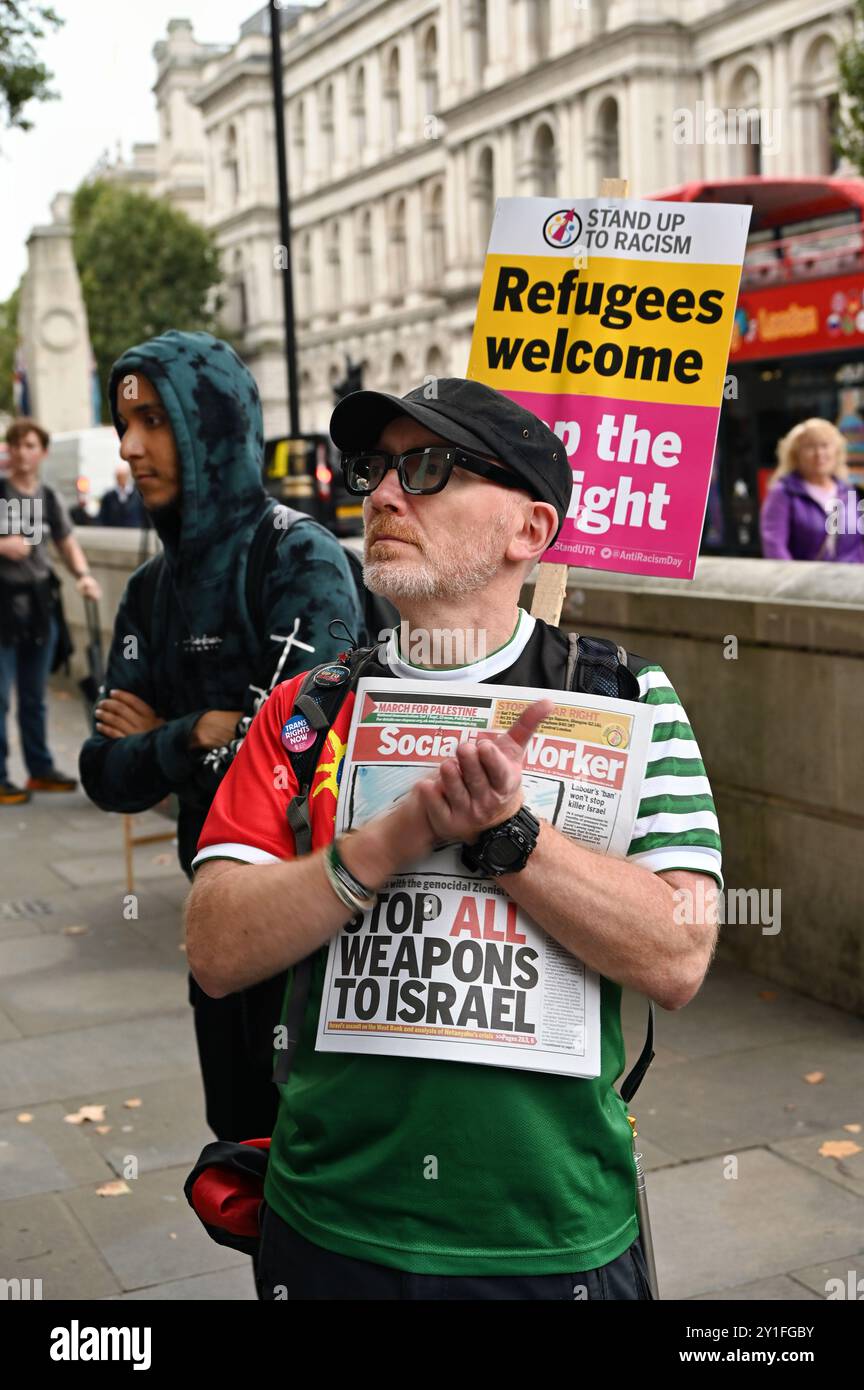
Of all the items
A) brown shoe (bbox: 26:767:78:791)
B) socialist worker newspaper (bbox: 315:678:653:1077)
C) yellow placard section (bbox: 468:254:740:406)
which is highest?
yellow placard section (bbox: 468:254:740:406)

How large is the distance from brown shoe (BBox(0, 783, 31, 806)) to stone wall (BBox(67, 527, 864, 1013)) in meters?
4.64

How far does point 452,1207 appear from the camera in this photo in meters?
1.92

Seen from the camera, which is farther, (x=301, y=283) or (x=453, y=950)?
(x=301, y=283)

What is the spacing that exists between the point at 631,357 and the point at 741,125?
44994mm

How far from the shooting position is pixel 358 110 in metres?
72.4

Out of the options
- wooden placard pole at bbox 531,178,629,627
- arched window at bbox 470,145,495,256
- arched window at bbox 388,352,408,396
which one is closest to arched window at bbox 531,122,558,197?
arched window at bbox 470,145,495,256

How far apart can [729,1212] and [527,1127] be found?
2315 millimetres

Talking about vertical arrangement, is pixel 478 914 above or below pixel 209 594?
below

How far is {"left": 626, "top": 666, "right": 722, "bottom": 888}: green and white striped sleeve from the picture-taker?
1994mm

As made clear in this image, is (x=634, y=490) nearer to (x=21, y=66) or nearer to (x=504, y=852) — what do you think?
(x=504, y=852)

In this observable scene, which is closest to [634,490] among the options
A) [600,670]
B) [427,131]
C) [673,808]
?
[600,670]

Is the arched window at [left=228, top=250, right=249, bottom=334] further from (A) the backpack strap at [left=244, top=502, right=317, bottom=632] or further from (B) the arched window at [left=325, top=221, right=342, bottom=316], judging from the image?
(A) the backpack strap at [left=244, top=502, right=317, bottom=632]
